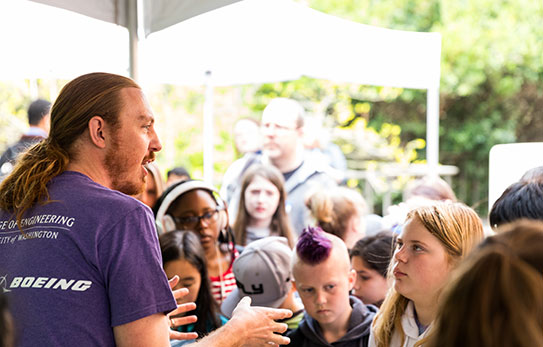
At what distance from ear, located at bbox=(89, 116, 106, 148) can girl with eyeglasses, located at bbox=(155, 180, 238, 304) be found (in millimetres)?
1679

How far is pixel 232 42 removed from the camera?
4.51 metres

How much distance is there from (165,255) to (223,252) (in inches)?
21.3

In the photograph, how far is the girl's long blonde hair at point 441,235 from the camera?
7.00 feet

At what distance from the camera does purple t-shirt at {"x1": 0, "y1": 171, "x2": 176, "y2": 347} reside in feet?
5.15

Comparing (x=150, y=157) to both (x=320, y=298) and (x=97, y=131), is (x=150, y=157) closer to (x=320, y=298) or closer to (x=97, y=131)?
(x=97, y=131)

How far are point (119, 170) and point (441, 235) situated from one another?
1114 millimetres

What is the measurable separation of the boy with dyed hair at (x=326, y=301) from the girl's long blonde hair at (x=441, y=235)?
0.35 metres

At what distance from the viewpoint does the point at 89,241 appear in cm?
159

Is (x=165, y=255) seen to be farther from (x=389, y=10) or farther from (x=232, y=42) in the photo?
(x=389, y=10)

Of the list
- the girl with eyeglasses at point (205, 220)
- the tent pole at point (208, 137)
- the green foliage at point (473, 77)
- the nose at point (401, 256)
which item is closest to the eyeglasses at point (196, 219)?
the girl with eyeglasses at point (205, 220)

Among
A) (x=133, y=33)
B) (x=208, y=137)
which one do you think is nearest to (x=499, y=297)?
(x=133, y=33)

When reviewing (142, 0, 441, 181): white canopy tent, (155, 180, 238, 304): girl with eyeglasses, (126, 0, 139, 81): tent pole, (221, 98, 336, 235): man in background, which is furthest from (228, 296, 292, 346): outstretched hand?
(221, 98, 336, 235): man in background

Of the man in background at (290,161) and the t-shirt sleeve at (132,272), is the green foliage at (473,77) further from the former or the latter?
the t-shirt sleeve at (132,272)

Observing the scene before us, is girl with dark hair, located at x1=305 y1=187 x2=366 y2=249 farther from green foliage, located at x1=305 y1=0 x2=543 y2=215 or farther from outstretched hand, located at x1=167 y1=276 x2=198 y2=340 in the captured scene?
green foliage, located at x1=305 y1=0 x2=543 y2=215
